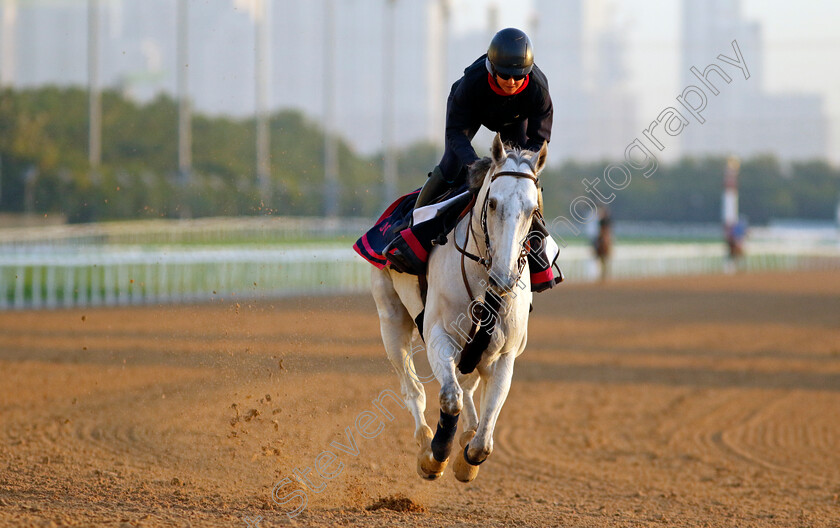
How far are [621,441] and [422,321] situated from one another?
3.73 m

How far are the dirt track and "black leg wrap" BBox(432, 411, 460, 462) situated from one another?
1.32 feet

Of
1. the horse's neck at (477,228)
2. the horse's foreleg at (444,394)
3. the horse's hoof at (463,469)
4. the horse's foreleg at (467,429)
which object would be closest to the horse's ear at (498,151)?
the horse's neck at (477,228)

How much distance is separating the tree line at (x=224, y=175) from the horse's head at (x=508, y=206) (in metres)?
3.02

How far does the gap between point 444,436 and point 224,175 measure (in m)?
31.4

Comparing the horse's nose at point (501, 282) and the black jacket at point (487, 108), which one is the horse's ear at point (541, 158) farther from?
the horse's nose at point (501, 282)

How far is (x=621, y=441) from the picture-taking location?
9.27 metres

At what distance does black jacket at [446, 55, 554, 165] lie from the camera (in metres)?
6.14

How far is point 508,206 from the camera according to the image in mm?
5156

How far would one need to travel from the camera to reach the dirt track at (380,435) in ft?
20.4

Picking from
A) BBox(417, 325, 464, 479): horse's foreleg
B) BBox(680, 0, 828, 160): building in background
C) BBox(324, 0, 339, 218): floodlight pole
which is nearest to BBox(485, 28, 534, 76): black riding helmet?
BBox(417, 325, 464, 479): horse's foreleg

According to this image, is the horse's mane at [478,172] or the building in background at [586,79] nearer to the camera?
the horse's mane at [478,172]

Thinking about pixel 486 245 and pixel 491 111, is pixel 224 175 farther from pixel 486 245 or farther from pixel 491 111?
pixel 486 245

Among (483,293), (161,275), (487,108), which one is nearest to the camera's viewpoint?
(483,293)

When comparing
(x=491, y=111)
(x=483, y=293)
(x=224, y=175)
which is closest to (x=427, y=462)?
(x=483, y=293)
